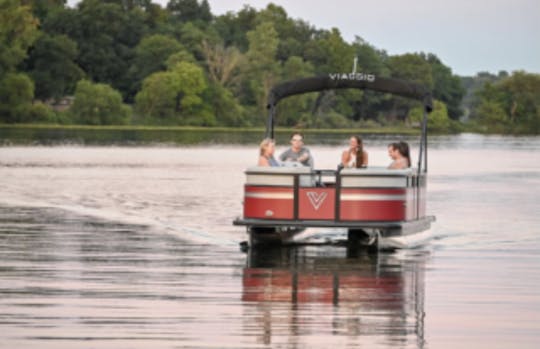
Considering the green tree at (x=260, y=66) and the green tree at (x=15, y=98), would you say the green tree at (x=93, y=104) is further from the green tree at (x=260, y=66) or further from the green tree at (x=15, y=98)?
the green tree at (x=260, y=66)

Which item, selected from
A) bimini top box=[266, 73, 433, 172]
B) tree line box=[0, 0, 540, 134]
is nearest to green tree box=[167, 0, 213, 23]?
tree line box=[0, 0, 540, 134]

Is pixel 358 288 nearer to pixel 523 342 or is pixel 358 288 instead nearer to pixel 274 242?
pixel 523 342

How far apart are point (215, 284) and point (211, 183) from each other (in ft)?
82.3

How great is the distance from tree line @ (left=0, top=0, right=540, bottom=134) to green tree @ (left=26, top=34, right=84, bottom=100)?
0.09m

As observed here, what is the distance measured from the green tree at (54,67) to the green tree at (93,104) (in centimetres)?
392

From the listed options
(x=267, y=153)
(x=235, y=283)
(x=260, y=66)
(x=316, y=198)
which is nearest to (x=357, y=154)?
(x=267, y=153)

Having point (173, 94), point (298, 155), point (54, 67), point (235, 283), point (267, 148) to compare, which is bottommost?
point (235, 283)

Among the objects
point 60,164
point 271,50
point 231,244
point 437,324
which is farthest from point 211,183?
point 271,50

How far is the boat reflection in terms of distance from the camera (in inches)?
470

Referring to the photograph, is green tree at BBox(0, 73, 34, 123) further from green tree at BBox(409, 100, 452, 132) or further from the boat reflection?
the boat reflection

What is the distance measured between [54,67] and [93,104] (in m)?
9.30

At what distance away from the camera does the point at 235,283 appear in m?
15.3

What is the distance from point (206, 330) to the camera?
1192 centimetres

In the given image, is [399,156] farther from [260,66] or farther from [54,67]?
[260,66]
